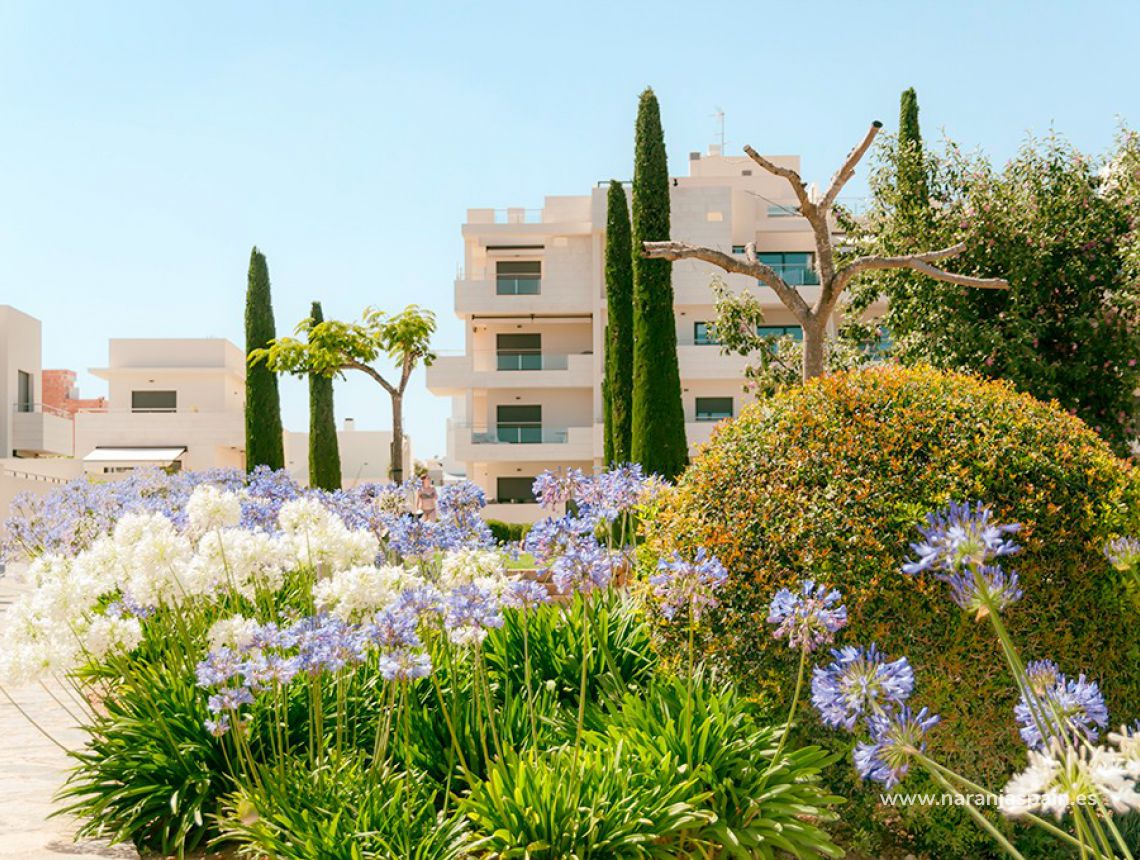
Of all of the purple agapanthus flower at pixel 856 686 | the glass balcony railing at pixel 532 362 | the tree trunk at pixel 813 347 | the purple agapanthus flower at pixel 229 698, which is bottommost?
the purple agapanthus flower at pixel 229 698

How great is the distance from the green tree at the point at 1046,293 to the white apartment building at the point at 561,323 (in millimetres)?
22161

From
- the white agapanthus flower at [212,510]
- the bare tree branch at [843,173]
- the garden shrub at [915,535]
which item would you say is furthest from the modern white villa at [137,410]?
the garden shrub at [915,535]

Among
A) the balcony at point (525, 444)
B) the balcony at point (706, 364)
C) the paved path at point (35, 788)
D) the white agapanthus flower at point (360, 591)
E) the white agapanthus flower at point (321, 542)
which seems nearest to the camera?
the white agapanthus flower at point (360, 591)

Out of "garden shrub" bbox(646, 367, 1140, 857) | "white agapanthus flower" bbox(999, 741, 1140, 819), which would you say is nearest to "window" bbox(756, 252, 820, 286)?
"garden shrub" bbox(646, 367, 1140, 857)

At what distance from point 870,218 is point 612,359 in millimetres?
11374

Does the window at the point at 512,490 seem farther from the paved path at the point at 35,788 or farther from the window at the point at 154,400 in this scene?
the paved path at the point at 35,788

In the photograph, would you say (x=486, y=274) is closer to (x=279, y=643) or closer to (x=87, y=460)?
(x=87, y=460)

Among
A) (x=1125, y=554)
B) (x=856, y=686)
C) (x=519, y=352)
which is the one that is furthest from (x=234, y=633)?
(x=519, y=352)

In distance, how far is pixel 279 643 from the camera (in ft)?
15.6

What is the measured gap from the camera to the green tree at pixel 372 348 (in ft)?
86.0

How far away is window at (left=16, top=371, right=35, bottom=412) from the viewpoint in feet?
169

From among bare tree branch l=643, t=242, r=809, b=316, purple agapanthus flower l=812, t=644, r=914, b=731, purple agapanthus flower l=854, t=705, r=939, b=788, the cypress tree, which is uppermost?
the cypress tree

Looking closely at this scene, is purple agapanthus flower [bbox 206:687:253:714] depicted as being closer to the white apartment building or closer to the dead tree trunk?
the dead tree trunk

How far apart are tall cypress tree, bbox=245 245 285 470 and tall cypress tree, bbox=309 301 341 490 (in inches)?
49.9
